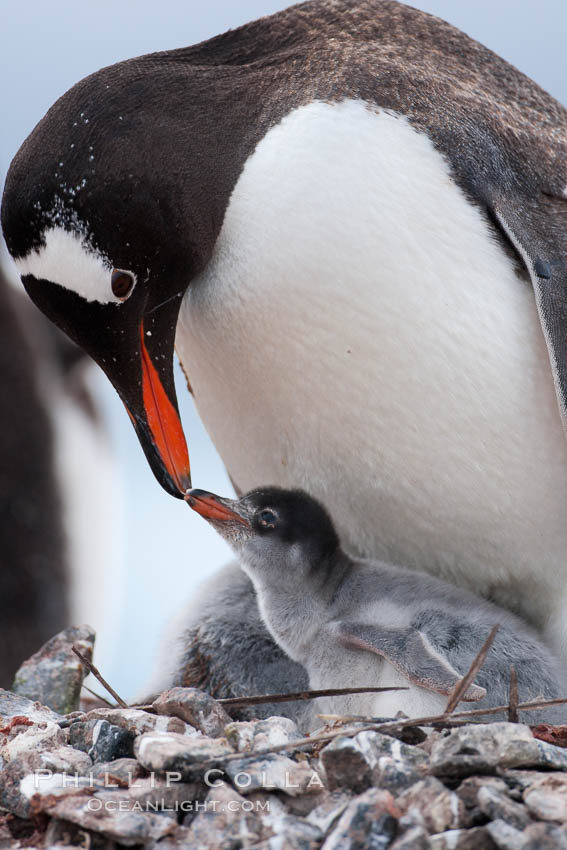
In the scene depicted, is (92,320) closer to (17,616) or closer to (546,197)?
(546,197)

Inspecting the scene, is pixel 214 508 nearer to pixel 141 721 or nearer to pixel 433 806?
pixel 141 721

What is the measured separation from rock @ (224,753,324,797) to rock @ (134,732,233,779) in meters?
0.03

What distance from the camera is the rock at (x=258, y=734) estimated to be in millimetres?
1747

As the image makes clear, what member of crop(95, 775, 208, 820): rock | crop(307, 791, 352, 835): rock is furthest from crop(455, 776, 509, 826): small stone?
crop(95, 775, 208, 820): rock

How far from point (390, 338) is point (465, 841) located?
3.80 feet

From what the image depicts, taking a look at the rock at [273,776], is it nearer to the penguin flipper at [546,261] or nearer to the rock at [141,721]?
the rock at [141,721]

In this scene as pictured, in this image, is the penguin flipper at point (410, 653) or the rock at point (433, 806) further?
the penguin flipper at point (410, 653)

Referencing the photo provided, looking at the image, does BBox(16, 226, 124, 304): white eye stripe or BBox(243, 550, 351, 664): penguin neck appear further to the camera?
BBox(243, 550, 351, 664): penguin neck

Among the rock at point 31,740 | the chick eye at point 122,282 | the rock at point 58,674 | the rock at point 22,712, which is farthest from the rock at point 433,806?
the rock at point 58,674

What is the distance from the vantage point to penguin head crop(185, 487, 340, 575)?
2426mm

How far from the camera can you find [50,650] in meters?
2.89

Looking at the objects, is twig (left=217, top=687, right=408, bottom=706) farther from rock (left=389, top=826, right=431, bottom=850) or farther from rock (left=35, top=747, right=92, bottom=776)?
rock (left=389, top=826, right=431, bottom=850)

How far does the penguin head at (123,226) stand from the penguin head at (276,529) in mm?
211

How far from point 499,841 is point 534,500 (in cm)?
113
